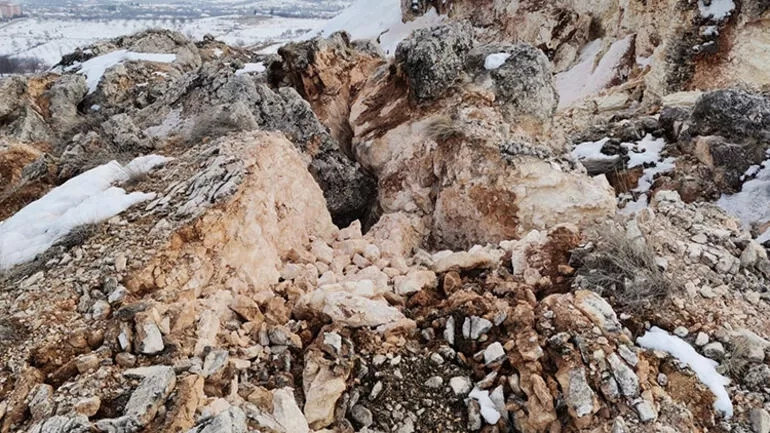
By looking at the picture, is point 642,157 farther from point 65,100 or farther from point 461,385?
point 65,100

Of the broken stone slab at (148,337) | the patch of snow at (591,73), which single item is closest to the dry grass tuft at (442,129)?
the broken stone slab at (148,337)

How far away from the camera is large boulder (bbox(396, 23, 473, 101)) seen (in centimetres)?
796

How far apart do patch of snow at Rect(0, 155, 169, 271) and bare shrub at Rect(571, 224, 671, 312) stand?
4.17 metres

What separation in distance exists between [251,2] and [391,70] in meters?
190

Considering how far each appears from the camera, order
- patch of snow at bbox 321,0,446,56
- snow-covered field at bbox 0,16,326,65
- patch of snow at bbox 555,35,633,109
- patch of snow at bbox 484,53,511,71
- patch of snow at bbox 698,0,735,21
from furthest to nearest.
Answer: snow-covered field at bbox 0,16,326,65, patch of snow at bbox 321,0,446,56, patch of snow at bbox 555,35,633,109, patch of snow at bbox 698,0,735,21, patch of snow at bbox 484,53,511,71

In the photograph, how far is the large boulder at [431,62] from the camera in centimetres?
796

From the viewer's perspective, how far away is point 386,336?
13.8 feet

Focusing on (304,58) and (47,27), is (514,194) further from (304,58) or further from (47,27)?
(47,27)

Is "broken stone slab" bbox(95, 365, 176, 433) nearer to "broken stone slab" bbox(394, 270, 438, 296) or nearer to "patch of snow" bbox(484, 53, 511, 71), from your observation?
"broken stone slab" bbox(394, 270, 438, 296)

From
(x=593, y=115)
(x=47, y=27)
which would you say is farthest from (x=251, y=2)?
(x=593, y=115)

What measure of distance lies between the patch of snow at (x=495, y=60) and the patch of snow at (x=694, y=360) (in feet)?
17.4

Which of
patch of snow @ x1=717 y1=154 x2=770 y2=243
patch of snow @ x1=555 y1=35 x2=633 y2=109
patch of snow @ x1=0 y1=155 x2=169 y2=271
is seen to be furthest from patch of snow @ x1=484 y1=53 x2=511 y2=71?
patch of snow @ x1=555 y1=35 x2=633 y2=109

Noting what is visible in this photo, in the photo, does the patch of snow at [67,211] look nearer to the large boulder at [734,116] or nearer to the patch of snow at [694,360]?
the patch of snow at [694,360]

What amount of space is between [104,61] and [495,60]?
1013 cm
